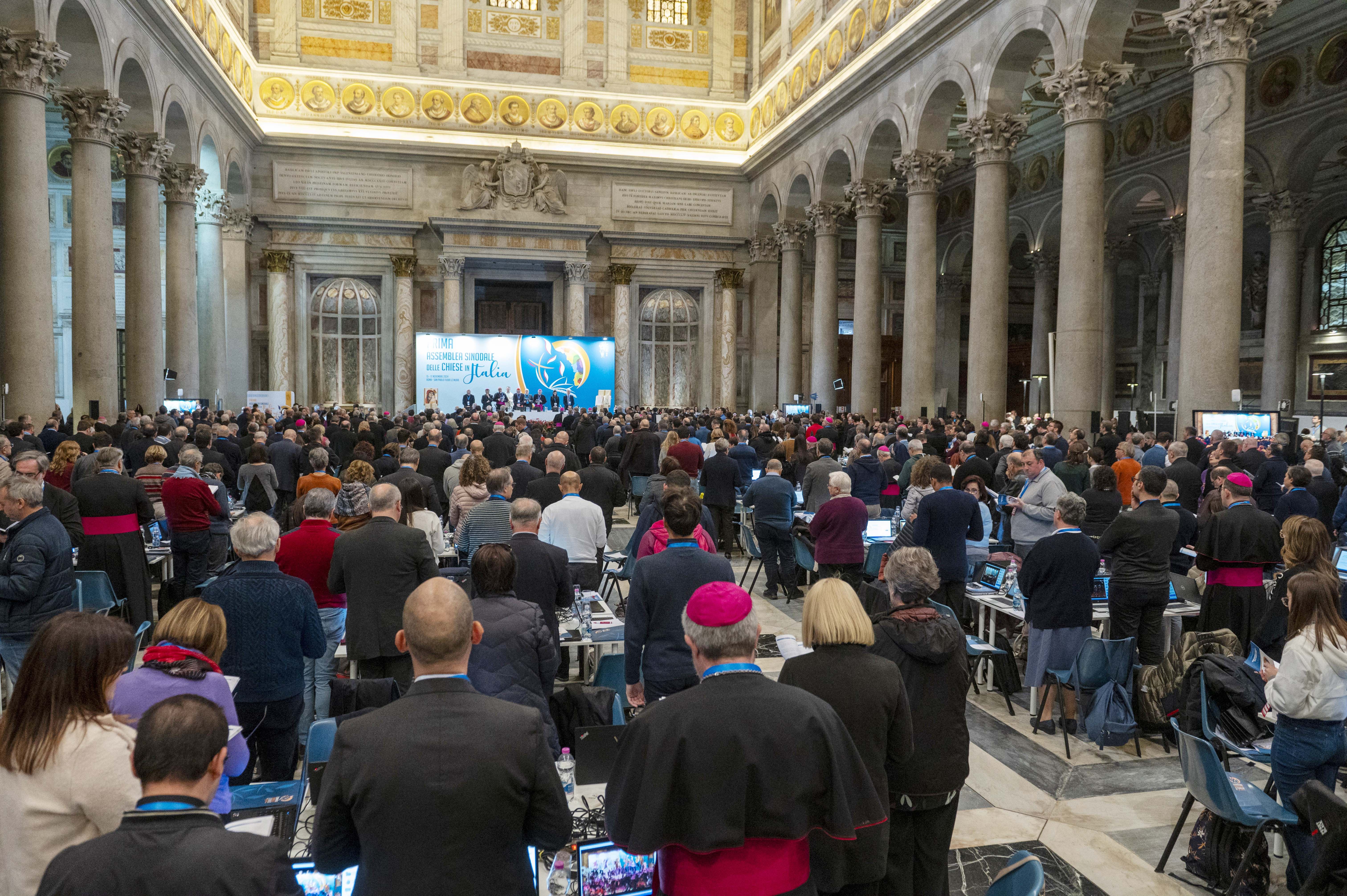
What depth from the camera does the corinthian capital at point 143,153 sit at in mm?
17406

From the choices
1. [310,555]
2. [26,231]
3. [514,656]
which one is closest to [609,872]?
[514,656]

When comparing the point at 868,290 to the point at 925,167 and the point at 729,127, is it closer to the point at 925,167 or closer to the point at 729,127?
the point at 925,167

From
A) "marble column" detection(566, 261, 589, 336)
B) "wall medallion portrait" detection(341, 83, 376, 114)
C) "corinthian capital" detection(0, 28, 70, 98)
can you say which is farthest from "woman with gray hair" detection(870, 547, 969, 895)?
"wall medallion portrait" detection(341, 83, 376, 114)

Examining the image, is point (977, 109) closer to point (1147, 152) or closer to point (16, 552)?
point (1147, 152)

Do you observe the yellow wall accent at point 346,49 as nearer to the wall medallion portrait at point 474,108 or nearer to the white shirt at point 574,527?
the wall medallion portrait at point 474,108

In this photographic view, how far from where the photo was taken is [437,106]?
2761 cm

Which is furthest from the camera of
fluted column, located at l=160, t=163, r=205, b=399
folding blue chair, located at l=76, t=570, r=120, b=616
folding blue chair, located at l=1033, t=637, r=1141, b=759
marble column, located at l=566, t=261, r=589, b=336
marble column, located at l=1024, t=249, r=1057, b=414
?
marble column, located at l=566, t=261, r=589, b=336

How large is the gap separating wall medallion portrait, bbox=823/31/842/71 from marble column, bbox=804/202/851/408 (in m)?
3.53

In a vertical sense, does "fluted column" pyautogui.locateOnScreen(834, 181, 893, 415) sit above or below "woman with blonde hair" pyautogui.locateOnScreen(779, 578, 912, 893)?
above

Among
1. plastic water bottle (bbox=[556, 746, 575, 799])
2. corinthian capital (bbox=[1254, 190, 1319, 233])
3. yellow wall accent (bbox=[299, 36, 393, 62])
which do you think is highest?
yellow wall accent (bbox=[299, 36, 393, 62])

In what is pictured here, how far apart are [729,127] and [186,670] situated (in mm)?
29129

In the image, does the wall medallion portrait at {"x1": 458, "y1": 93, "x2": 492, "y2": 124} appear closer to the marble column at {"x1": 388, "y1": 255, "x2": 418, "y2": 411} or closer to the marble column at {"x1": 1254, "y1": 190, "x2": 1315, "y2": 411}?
the marble column at {"x1": 388, "y1": 255, "x2": 418, "y2": 411}

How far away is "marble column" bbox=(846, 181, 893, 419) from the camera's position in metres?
21.3

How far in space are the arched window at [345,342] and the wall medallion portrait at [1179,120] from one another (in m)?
22.5
